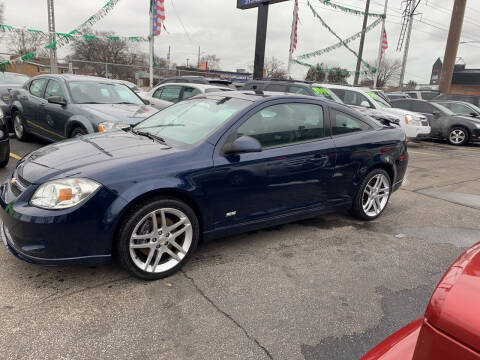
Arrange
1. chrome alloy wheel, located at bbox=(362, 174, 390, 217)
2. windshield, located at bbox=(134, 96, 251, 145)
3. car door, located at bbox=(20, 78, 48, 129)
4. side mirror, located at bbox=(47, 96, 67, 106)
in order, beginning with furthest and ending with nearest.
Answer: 1. car door, located at bbox=(20, 78, 48, 129)
2. side mirror, located at bbox=(47, 96, 67, 106)
3. chrome alloy wheel, located at bbox=(362, 174, 390, 217)
4. windshield, located at bbox=(134, 96, 251, 145)

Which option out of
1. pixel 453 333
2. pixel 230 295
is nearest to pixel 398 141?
pixel 230 295

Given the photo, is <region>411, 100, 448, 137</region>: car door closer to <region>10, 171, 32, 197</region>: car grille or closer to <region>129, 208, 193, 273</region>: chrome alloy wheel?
<region>129, 208, 193, 273</region>: chrome alloy wheel

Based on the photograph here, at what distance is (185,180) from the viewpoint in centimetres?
294

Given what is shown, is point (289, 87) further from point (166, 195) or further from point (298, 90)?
point (166, 195)

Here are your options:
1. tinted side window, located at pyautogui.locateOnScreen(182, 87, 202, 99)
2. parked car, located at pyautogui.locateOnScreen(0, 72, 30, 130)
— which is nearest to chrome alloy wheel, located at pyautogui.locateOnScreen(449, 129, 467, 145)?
tinted side window, located at pyautogui.locateOnScreen(182, 87, 202, 99)

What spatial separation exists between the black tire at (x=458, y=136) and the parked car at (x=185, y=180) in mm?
10812

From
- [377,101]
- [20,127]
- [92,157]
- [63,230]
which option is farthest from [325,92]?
[63,230]

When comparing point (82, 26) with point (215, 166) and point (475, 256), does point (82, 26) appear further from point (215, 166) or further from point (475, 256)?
point (475, 256)

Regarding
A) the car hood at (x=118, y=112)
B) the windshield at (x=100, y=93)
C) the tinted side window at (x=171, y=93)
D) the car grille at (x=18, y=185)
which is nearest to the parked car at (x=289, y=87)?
the tinted side window at (x=171, y=93)

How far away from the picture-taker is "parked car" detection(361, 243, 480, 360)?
96cm

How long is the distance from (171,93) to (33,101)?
3428mm

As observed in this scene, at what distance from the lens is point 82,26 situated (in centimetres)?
1617

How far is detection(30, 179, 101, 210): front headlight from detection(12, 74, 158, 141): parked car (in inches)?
120

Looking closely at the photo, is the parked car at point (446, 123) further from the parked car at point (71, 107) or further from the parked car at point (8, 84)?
the parked car at point (8, 84)
